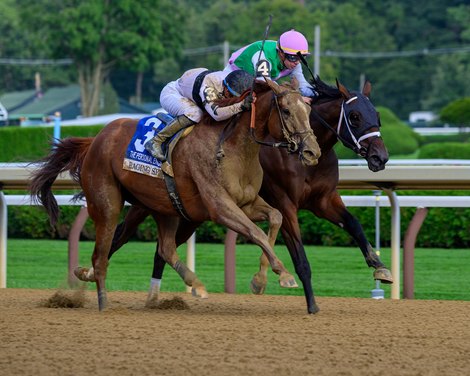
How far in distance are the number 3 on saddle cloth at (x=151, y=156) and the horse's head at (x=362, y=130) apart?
3.07ft

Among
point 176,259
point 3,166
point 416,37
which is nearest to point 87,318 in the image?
point 176,259

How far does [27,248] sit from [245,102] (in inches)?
253

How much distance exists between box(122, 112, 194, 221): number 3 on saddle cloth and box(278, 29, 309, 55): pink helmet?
2.42 feet

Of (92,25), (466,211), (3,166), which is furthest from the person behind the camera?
(92,25)

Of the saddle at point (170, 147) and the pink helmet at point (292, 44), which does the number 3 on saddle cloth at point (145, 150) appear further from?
the pink helmet at point (292, 44)

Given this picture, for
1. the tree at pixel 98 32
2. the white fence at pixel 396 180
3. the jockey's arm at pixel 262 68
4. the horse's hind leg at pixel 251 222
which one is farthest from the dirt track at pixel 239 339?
the tree at pixel 98 32

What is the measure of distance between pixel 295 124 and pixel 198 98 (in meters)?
0.79

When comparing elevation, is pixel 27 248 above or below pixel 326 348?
below

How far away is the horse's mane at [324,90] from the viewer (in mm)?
7207

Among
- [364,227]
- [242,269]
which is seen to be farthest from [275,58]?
[364,227]

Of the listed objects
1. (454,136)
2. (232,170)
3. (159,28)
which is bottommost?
(454,136)

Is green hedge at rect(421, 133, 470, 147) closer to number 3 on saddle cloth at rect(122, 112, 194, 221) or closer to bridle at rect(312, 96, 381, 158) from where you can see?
bridle at rect(312, 96, 381, 158)

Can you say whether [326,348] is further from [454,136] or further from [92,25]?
[92,25]

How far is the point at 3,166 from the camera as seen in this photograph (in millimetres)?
8969
